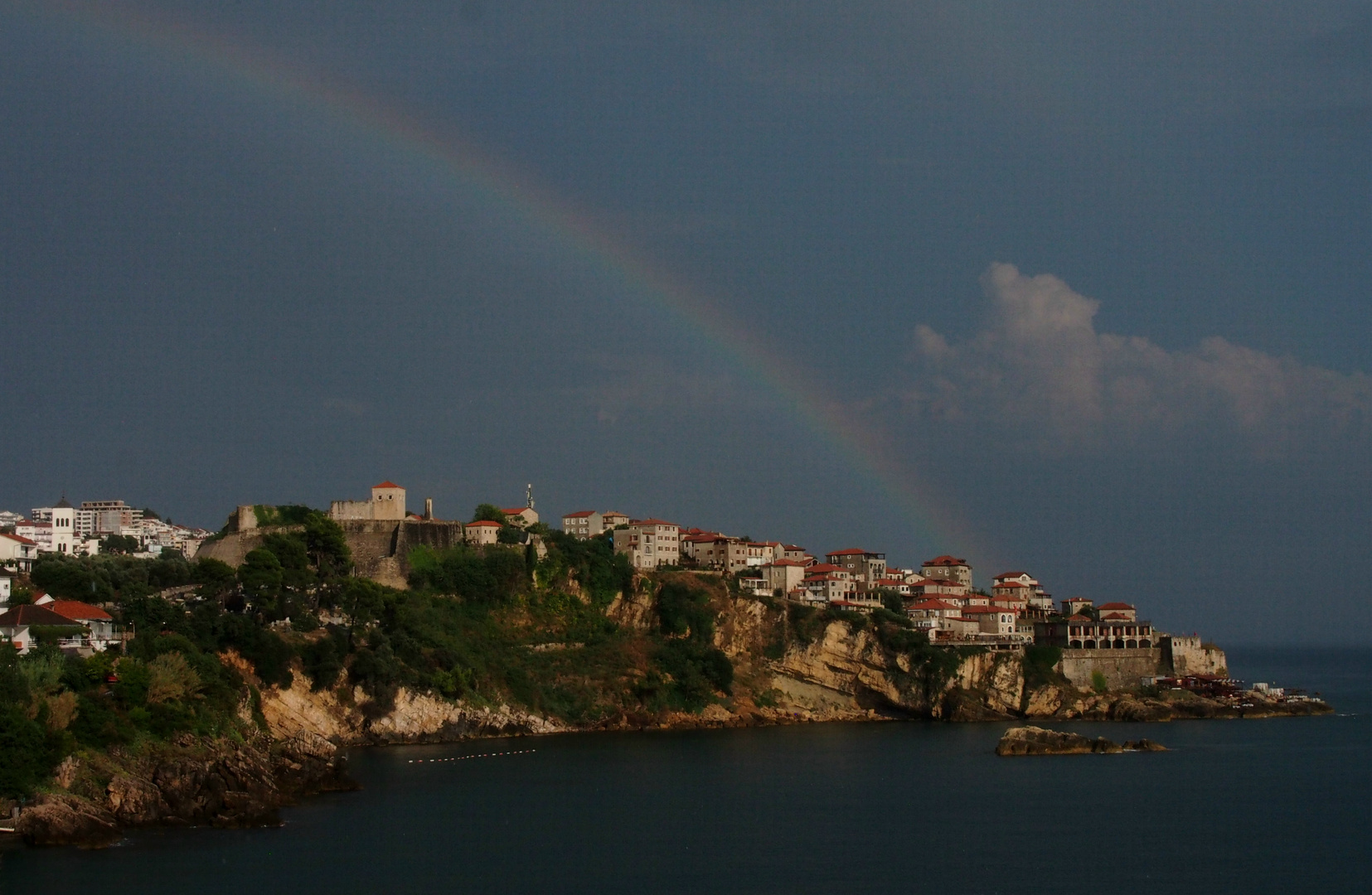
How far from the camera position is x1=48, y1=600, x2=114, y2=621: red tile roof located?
160 feet

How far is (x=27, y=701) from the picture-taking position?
36781mm

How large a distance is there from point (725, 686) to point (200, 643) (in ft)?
89.0

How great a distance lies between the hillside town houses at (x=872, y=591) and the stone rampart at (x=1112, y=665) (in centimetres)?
107

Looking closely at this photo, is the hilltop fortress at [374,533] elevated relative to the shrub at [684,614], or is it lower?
elevated

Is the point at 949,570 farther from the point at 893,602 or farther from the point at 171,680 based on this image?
the point at 171,680

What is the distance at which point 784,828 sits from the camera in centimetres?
4050

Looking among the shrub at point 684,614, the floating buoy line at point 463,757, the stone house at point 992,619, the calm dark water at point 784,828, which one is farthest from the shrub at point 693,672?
the stone house at point 992,619

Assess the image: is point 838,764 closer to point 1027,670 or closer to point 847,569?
point 1027,670

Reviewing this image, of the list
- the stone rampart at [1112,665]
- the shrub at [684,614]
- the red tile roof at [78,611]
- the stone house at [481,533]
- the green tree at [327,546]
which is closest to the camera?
the red tile roof at [78,611]

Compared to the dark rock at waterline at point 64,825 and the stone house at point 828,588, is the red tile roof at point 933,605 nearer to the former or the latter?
the stone house at point 828,588

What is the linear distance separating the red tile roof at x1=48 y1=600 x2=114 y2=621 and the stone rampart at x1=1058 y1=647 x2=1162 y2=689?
47.5 meters

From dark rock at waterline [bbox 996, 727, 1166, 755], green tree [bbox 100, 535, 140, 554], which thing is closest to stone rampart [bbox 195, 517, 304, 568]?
green tree [bbox 100, 535, 140, 554]

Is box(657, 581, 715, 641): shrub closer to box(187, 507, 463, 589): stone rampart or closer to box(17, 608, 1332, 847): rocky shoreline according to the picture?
box(17, 608, 1332, 847): rocky shoreline

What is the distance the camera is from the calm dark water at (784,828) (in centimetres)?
3312
